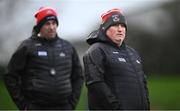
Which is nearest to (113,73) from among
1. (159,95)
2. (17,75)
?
(17,75)

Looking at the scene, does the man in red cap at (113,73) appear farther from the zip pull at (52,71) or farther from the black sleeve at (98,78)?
the zip pull at (52,71)

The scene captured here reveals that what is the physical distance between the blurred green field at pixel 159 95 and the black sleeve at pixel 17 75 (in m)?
9.46

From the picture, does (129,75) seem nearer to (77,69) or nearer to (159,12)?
(77,69)

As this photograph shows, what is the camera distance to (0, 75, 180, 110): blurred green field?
20973 millimetres

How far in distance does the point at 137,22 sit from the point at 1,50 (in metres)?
11.0

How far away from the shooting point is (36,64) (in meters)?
10.5

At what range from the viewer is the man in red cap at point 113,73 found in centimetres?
1037

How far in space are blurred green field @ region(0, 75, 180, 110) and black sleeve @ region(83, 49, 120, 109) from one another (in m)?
9.63

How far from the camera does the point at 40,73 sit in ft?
34.3

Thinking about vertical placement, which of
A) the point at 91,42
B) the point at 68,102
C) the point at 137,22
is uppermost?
the point at 91,42

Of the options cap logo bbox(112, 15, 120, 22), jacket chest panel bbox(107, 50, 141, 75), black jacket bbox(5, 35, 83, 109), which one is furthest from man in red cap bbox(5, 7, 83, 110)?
cap logo bbox(112, 15, 120, 22)

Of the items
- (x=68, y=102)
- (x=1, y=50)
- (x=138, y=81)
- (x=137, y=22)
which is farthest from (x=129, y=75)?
(x=137, y=22)

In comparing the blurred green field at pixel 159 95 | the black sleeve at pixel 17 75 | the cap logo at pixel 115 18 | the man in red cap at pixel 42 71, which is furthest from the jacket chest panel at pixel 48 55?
the blurred green field at pixel 159 95

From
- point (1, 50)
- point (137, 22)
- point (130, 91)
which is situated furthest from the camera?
point (137, 22)
